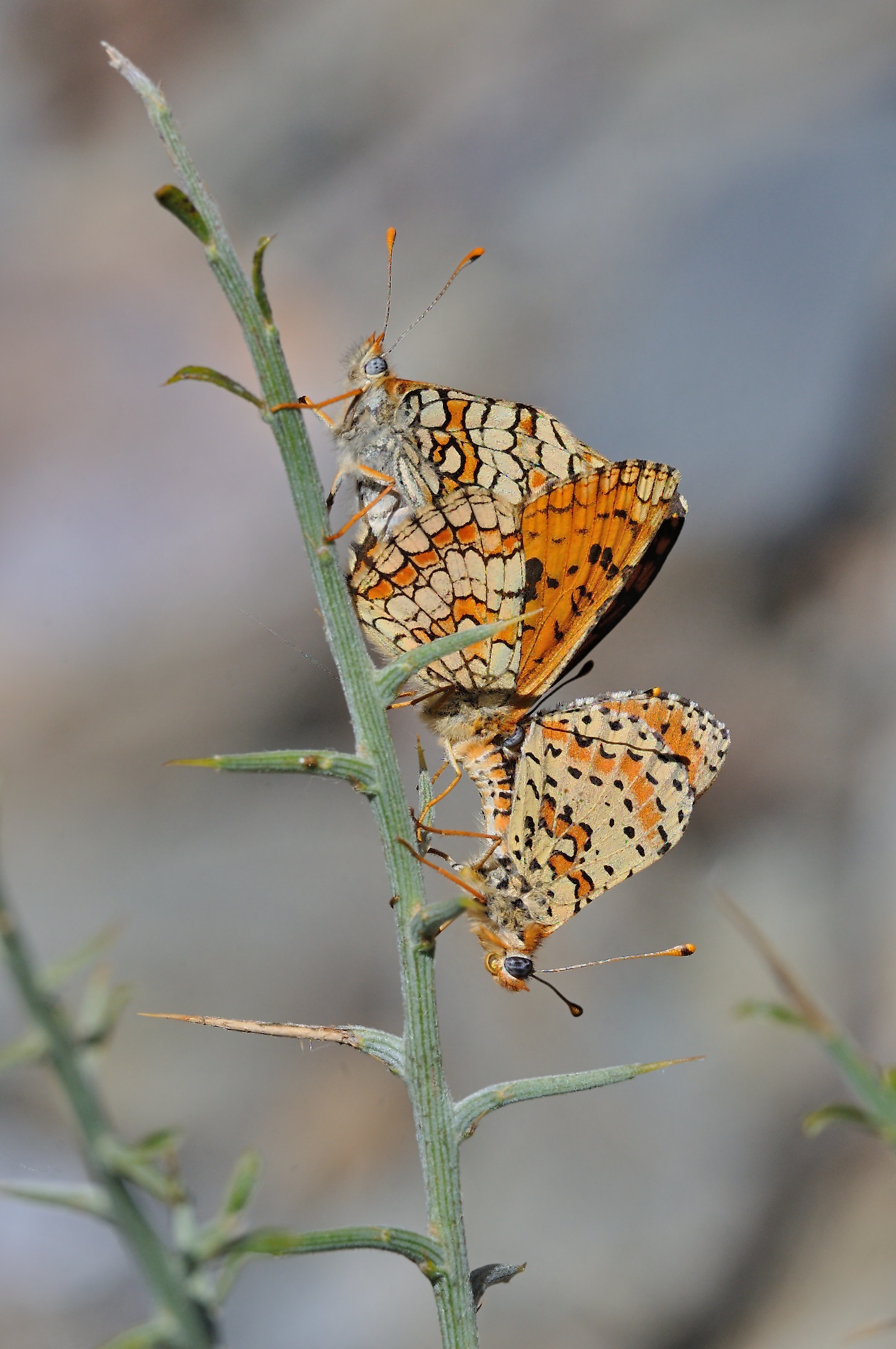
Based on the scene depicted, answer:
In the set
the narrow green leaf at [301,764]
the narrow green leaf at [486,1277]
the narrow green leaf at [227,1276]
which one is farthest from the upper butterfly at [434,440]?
the narrow green leaf at [227,1276]

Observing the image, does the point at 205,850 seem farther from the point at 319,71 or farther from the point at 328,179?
the point at 319,71

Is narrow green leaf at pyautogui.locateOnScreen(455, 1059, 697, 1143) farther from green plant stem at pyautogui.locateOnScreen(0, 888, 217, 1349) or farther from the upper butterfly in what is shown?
the upper butterfly

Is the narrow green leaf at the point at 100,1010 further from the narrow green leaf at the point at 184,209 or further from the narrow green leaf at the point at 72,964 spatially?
the narrow green leaf at the point at 184,209

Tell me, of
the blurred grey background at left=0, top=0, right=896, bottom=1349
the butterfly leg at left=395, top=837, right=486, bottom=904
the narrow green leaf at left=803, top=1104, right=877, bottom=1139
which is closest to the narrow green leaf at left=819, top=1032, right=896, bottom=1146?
the narrow green leaf at left=803, top=1104, right=877, bottom=1139

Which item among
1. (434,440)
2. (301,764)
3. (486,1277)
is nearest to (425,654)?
(301,764)

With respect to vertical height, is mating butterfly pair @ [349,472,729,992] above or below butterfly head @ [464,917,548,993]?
above

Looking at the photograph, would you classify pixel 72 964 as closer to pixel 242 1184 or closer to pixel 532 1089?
pixel 242 1184

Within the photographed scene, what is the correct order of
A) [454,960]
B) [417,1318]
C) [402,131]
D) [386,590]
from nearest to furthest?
[386,590] < [417,1318] < [454,960] < [402,131]

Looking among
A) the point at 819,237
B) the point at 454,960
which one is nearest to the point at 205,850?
the point at 454,960
